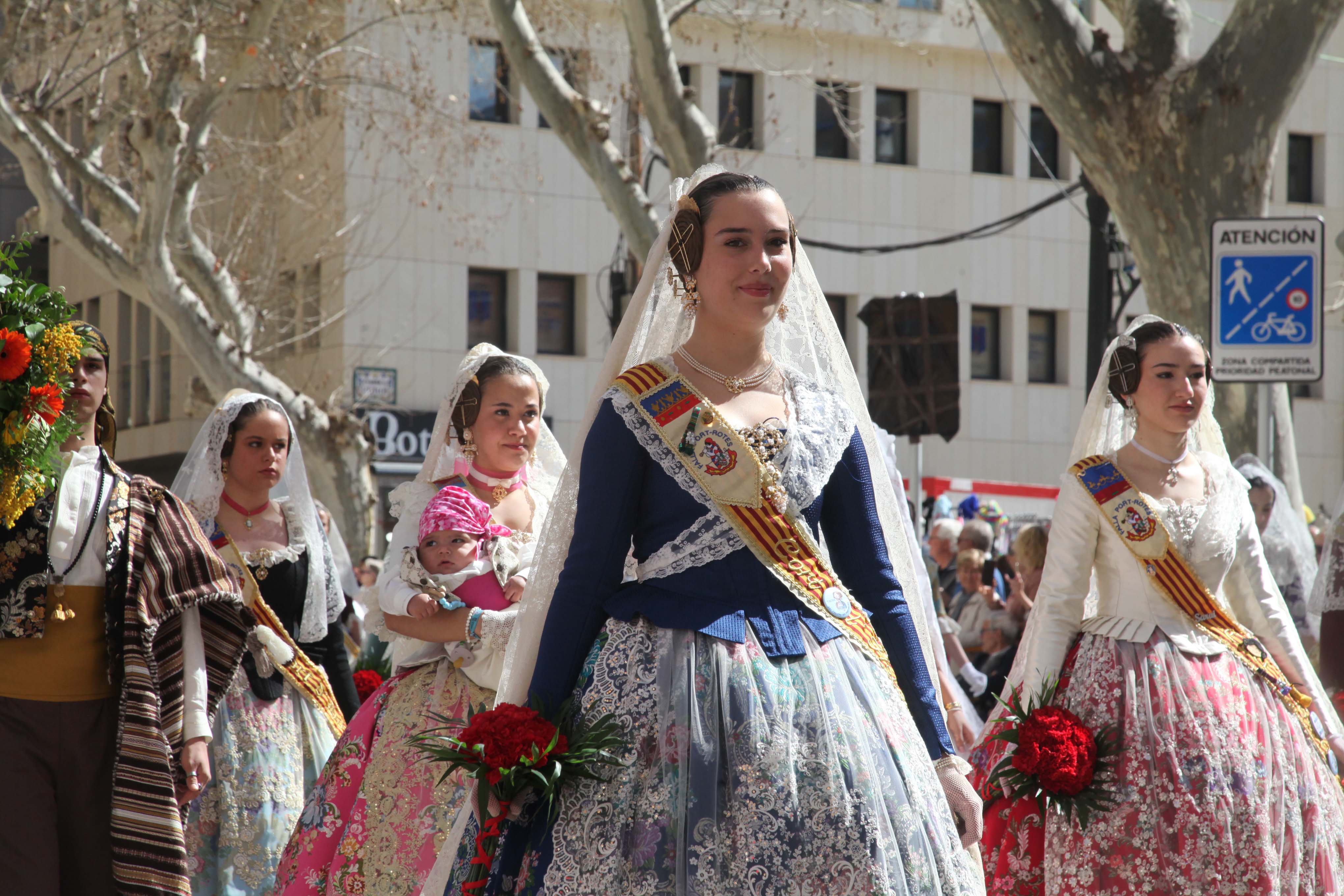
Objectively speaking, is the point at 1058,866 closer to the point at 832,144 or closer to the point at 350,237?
the point at 350,237

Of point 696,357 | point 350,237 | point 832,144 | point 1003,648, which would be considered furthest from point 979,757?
point 832,144

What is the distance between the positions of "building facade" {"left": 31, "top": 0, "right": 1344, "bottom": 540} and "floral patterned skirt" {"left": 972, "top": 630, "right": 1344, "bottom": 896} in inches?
657

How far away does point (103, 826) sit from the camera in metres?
4.40

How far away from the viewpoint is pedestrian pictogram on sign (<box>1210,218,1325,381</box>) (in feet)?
24.9

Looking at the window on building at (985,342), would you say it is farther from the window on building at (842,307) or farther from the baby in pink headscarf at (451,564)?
the baby in pink headscarf at (451,564)

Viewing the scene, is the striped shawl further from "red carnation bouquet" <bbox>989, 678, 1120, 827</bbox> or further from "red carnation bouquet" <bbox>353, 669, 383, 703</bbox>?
"red carnation bouquet" <bbox>989, 678, 1120, 827</bbox>

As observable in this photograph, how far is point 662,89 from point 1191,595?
700cm

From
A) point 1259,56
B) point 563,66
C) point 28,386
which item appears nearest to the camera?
point 28,386

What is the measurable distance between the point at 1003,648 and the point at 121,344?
21.8 metres

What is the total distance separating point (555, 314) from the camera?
966 inches

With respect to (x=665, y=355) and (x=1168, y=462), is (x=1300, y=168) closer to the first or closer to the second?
(x=1168, y=462)

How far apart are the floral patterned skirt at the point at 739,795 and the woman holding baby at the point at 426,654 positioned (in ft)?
5.41

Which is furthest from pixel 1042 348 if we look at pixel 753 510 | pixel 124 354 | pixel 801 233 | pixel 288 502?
pixel 753 510

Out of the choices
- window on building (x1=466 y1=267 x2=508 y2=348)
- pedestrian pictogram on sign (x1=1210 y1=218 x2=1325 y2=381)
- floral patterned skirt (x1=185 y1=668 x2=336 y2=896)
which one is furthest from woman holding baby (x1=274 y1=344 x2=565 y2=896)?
window on building (x1=466 y1=267 x2=508 y2=348)
